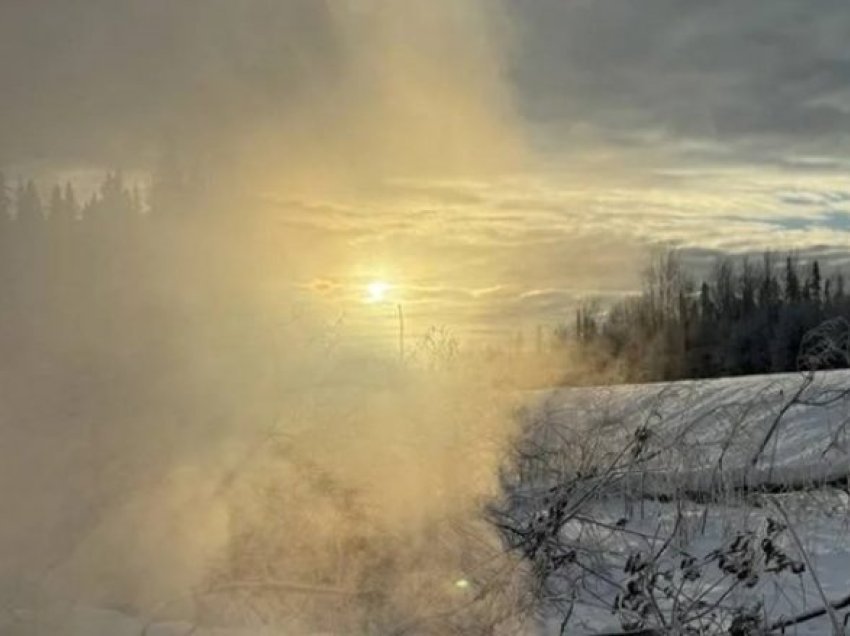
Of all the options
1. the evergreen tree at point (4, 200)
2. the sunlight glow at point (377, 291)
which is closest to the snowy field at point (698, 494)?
the sunlight glow at point (377, 291)

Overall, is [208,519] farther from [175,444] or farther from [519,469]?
[519,469]

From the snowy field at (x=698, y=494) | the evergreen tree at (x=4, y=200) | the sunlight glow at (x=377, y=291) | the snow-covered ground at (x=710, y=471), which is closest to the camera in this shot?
the evergreen tree at (x=4, y=200)

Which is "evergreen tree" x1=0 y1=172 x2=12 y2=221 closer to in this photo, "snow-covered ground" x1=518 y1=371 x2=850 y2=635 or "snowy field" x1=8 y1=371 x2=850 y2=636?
"snowy field" x1=8 y1=371 x2=850 y2=636

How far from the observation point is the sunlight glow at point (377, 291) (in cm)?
488

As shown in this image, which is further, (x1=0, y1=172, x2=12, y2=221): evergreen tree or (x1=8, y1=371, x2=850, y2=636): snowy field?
(x1=8, y1=371, x2=850, y2=636): snowy field

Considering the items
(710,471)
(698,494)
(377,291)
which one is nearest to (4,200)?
(377,291)

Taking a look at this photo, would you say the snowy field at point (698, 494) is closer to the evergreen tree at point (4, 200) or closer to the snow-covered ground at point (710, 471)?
the snow-covered ground at point (710, 471)

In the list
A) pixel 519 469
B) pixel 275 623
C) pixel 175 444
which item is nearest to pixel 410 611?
pixel 275 623

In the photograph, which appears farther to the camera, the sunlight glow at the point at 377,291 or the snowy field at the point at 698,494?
the sunlight glow at the point at 377,291

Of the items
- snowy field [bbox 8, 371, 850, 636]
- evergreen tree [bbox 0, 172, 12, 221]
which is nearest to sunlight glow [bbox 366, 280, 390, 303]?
snowy field [bbox 8, 371, 850, 636]

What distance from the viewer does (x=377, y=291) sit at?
4.98 metres

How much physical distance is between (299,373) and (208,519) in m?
0.78

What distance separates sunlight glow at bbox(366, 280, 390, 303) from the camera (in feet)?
16.0

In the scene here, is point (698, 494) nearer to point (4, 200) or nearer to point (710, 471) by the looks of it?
point (710, 471)
